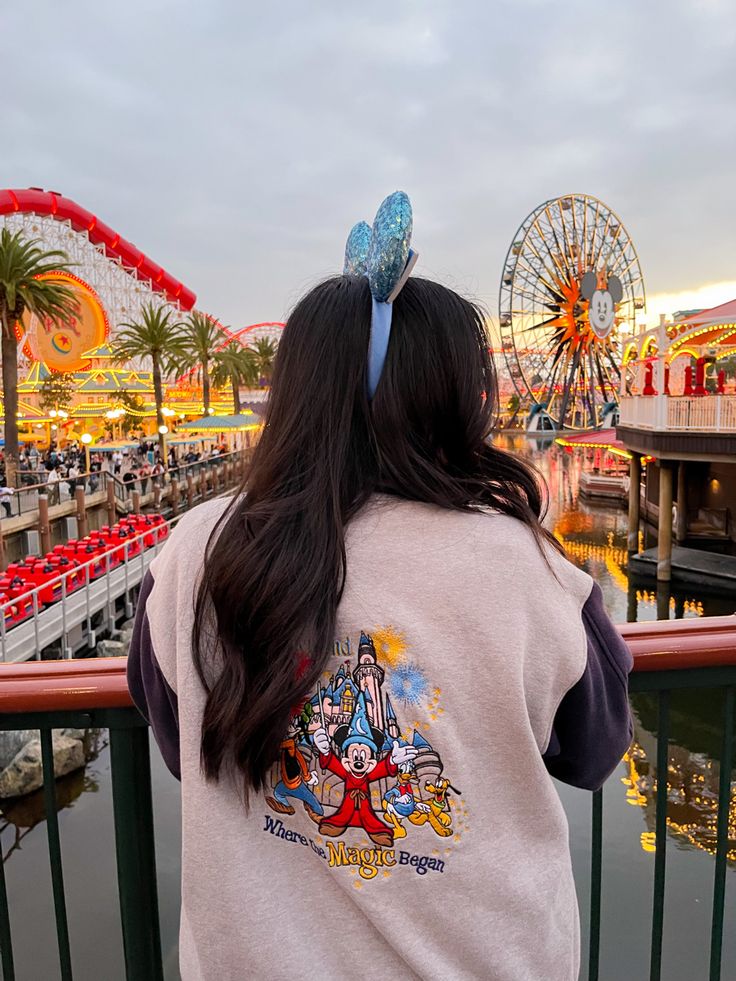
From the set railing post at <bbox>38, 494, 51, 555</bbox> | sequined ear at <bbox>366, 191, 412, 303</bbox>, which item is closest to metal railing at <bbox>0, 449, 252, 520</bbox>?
railing post at <bbox>38, 494, 51, 555</bbox>

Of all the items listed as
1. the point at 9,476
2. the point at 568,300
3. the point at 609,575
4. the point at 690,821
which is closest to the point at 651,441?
the point at 609,575

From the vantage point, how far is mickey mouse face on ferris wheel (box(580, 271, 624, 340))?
33250mm

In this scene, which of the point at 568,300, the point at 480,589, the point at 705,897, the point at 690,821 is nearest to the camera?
the point at 480,589

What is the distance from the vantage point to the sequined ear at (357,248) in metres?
1.10

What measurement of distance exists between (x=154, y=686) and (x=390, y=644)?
34 cm

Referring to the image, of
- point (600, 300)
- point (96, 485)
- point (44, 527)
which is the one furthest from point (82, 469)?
point (600, 300)

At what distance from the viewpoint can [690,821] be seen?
719 centimetres

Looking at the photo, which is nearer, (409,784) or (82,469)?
(409,784)

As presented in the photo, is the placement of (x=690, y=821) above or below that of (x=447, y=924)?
below

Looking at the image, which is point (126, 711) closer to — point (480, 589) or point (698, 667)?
point (480, 589)

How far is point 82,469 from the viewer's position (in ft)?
79.3

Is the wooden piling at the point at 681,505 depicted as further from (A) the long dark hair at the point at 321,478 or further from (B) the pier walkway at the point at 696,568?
(A) the long dark hair at the point at 321,478

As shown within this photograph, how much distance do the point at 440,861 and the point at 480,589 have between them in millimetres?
296

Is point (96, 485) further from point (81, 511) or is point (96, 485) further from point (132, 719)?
point (132, 719)
